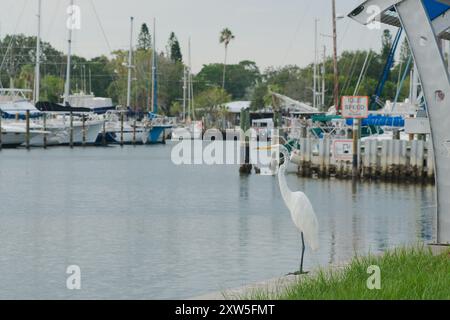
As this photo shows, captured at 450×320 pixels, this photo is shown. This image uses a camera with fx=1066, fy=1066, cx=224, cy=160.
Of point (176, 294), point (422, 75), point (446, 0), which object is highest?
point (446, 0)

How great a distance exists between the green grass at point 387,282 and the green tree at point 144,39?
160 meters

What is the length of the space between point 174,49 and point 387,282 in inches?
6716

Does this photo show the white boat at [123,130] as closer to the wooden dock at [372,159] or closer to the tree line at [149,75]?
the tree line at [149,75]

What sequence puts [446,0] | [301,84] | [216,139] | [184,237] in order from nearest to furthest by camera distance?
[446,0]
[184,237]
[216,139]
[301,84]

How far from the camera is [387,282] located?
1374cm

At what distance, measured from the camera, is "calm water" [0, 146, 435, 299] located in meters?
22.0

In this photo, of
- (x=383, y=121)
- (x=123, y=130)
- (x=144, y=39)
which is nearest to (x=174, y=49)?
(x=144, y=39)

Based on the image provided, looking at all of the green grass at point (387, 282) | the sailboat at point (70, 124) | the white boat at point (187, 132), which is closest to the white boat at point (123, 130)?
the sailboat at point (70, 124)

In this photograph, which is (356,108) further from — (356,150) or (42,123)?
(42,123)

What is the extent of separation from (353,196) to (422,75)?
27897 millimetres

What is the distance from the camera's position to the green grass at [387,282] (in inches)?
508

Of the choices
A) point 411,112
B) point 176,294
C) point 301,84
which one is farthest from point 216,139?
point 176,294

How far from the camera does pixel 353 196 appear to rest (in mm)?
44938
